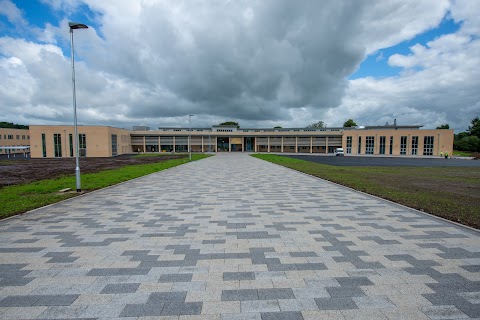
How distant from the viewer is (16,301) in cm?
429

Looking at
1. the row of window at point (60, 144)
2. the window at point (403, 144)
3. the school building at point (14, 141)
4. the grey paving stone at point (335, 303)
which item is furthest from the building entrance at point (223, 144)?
the grey paving stone at point (335, 303)

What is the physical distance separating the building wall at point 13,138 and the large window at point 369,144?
4110 inches

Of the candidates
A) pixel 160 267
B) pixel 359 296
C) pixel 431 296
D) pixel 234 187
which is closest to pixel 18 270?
pixel 160 267

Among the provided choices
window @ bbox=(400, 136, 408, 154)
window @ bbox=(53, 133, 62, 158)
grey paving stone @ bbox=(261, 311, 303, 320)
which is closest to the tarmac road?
window @ bbox=(400, 136, 408, 154)

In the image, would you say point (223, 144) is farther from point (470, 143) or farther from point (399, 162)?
point (470, 143)

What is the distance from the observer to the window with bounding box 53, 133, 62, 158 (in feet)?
Answer: 200

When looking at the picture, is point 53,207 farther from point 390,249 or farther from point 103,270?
point 390,249

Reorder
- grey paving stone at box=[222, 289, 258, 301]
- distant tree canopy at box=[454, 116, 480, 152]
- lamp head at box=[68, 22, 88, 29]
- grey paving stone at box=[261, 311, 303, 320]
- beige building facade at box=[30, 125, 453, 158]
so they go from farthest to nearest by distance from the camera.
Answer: distant tree canopy at box=[454, 116, 480, 152], beige building facade at box=[30, 125, 453, 158], lamp head at box=[68, 22, 88, 29], grey paving stone at box=[222, 289, 258, 301], grey paving stone at box=[261, 311, 303, 320]

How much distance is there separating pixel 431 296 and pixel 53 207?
12.6 metres

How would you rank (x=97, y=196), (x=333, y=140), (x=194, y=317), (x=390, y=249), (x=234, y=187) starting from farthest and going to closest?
1. (x=333, y=140)
2. (x=234, y=187)
3. (x=97, y=196)
4. (x=390, y=249)
5. (x=194, y=317)

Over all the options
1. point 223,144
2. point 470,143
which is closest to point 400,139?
point 470,143

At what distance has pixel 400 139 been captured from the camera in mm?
78750

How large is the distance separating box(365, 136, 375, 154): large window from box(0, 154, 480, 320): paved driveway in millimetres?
79295

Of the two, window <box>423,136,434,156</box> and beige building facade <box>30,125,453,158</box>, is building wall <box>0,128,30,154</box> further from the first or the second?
window <box>423,136,434,156</box>
